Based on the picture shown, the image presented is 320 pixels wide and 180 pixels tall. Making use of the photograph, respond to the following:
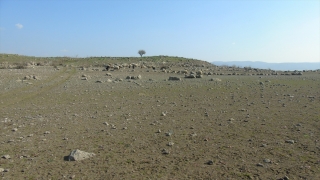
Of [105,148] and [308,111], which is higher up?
[308,111]

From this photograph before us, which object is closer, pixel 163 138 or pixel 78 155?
pixel 78 155

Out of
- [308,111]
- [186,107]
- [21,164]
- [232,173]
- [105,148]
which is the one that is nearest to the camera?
[232,173]

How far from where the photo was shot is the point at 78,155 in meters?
5.40

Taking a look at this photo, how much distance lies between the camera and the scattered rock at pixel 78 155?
5328 mm

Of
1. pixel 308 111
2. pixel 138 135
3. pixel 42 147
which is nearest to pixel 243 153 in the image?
pixel 138 135

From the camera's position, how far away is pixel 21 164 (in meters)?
5.16

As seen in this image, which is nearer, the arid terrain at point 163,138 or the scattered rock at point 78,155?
the arid terrain at point 163,138

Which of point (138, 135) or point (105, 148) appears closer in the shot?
point (105, 148)

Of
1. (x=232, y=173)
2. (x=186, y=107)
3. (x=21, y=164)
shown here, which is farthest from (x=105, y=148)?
(x=186, y=107)

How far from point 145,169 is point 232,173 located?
1487mm

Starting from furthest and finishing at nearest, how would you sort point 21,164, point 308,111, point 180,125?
point 308,111 < point 180,125 < point 21,164

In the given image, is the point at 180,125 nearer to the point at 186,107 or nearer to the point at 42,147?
the point at 186,107

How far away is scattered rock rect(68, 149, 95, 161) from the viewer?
17.5ft

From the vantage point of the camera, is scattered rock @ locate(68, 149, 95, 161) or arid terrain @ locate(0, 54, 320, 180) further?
scattered rock @ locate(68, 149, 95, 161)
